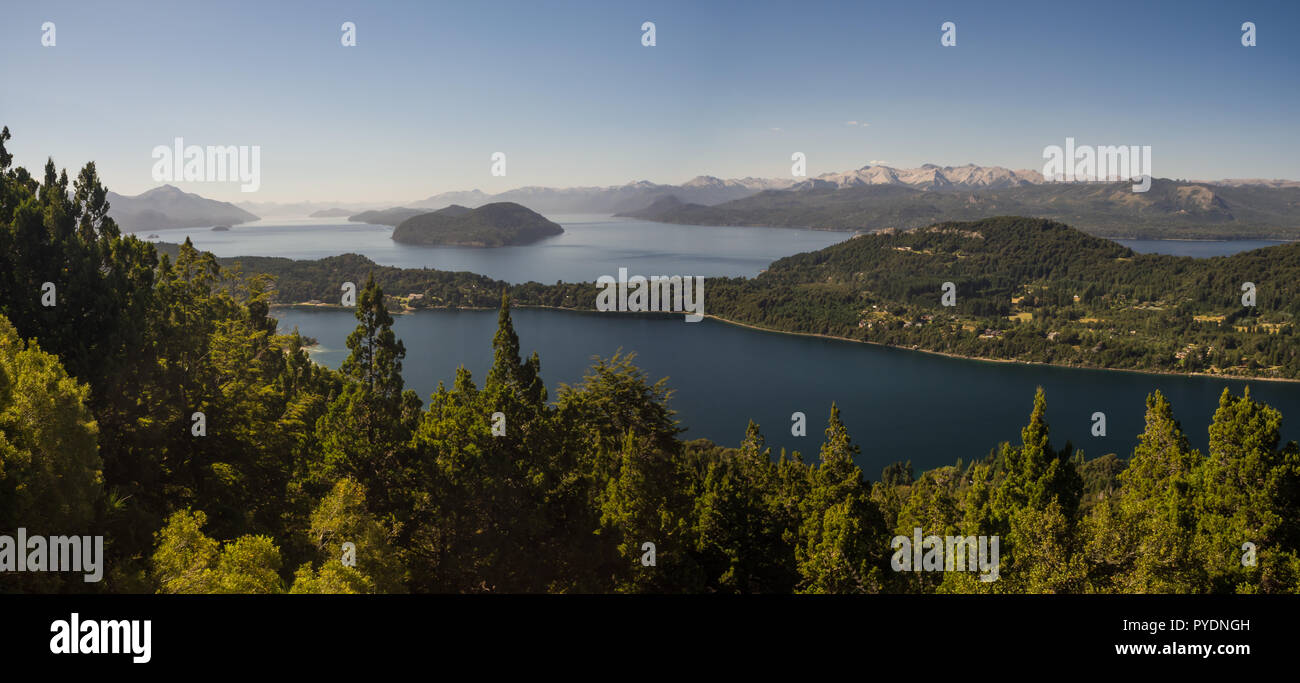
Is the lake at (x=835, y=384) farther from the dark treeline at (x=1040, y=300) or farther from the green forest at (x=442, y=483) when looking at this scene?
the green forest at (x=442, y=483)

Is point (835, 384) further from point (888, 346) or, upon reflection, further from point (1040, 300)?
point (1040, 300)

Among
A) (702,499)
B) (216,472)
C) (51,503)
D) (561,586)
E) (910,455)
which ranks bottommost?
(910,455)

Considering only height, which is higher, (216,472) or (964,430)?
(216,472)

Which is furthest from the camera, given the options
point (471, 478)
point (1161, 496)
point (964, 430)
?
point (964, 430)

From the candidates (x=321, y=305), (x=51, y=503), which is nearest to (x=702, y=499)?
(x=51, y=503)

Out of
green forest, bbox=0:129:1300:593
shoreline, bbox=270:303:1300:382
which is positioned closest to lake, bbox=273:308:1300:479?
shoreline, bbox=270:303:1300:382

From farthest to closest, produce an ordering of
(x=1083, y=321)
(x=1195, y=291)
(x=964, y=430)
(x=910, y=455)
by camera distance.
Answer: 1. (x=1195, y=291)
2. (x=1083, y=321)
3. (x=964, y=430)
4. (x=910, y=455)

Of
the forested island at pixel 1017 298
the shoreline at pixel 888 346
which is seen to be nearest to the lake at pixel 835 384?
the shoreline at pixel 888 346

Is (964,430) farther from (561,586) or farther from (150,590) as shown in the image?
(150,590)
